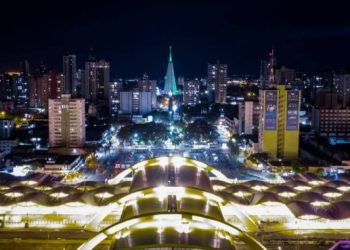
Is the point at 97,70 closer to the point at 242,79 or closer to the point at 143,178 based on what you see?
the point at 242,79

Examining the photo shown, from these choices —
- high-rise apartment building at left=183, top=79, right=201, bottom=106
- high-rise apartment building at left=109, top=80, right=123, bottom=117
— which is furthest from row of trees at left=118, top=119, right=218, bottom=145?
high-rise apartment building at left=183, top=79, right=201, bottom=106

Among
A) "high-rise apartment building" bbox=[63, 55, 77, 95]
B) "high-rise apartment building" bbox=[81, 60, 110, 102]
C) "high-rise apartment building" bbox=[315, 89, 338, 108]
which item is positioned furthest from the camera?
"high-rise apartment building" bbox=[63, 55, 77, 95]

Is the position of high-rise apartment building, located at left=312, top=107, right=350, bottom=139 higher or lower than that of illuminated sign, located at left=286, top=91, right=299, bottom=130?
lower

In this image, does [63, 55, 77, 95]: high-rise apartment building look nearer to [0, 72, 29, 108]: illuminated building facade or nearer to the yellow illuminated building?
[0, 72, 29, 108]: illuminated building facade

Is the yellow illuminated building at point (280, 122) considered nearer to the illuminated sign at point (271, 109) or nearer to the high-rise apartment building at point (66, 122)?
the illuminated sign at point (271, 109)

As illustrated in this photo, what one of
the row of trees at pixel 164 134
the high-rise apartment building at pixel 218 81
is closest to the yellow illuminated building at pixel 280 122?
the row of trees at pixel 164 134

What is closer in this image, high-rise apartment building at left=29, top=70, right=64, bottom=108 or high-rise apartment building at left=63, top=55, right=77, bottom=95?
high-rise apartment building at left=29, top=70, right=64, bottom=108

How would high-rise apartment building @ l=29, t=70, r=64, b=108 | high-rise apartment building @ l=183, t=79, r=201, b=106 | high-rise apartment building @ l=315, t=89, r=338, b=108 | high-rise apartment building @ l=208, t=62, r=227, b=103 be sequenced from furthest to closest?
high-rise apartment building @ l=183, t=79, r=201, b=106 < high-rise apartment building @ l=208, t=62, r=227, b=103 < high-rise apartment building @ l=29, t=70, r=64, b=108 < high-rise apartment building @ l=315, t=89, r=338, b=108
